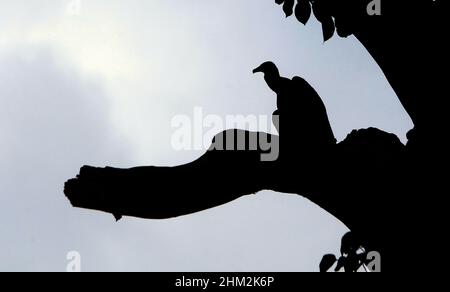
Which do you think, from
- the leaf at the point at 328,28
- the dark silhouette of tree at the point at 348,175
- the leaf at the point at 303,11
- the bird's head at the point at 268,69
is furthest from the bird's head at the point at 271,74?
the leaf at the point at 303,11

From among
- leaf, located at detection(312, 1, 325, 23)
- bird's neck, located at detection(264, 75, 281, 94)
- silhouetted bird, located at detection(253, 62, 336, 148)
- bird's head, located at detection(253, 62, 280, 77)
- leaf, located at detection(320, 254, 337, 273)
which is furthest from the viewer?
leaf, located at detection(312, 1, 325, 23)

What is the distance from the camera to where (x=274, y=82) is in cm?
411

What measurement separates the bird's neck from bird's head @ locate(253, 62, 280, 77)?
42mm

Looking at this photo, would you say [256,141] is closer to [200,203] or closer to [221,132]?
[221,132]

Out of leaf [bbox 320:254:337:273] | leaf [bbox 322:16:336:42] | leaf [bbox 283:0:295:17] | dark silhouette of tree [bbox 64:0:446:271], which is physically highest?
leaf [bbox 283:0:295:17]

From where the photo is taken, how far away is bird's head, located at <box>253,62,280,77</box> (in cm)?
437

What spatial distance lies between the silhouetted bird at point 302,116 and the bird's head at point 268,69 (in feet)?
1.36

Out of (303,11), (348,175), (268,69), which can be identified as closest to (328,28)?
(303,11)

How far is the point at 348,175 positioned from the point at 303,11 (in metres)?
2.01

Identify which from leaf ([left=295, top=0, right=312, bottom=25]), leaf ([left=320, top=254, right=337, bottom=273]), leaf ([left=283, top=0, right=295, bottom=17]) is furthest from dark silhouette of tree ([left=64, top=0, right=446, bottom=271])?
leaf ([left=283, top=0, right=295, bottom=17])

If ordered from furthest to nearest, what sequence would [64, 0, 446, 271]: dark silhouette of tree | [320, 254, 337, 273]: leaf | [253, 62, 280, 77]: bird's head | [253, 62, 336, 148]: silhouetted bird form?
1. [320, 254, 337, 273]: leaf
2. [253, 62, 280, 77]: bird's head
3. [253, 62, 336, 148]: silhouetted bird
4. [64, 0, 446, 271]: dark silhouette of tree

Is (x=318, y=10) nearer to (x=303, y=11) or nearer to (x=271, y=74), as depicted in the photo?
(x=303, y=11)

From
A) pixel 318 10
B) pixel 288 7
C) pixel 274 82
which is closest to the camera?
pixel 274 82

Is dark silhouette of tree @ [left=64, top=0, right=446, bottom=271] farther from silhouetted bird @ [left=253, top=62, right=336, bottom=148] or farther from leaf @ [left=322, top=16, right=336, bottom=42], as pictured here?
leaf @ [left=322, top=16, right=336, bottom=42]
